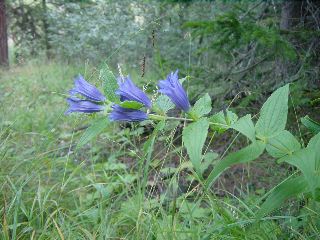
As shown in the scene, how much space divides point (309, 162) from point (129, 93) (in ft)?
1.59

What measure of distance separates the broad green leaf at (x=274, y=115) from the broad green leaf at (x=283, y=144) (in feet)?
0.09

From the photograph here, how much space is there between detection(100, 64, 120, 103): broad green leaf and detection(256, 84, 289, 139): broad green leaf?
388mm

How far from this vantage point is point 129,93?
3.73 ft

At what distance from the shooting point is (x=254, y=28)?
2.53m

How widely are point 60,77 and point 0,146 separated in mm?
5136

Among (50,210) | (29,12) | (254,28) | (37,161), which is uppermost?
(254,28)

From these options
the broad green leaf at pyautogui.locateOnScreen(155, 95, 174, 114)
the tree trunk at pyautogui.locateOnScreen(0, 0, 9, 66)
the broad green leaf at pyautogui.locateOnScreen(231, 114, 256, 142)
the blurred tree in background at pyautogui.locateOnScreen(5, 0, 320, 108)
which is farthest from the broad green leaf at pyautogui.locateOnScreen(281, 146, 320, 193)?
the tree trunk at pyautogui.locateOnScreen(0, 0, 9, 66)

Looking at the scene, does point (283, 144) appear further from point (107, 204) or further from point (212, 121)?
point (107, 204)

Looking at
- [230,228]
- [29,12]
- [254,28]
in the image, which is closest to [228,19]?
[254,28]

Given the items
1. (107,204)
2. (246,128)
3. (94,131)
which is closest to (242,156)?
(246,128)

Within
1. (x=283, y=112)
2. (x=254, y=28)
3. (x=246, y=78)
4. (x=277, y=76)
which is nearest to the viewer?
(x=283, y=112)

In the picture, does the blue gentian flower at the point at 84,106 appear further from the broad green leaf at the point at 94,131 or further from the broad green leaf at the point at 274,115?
the broad green leaf at the point at 274,115

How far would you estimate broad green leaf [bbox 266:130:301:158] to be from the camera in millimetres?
1109

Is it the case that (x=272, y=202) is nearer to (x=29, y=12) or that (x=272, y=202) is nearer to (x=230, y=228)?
(x=230, y=228)
